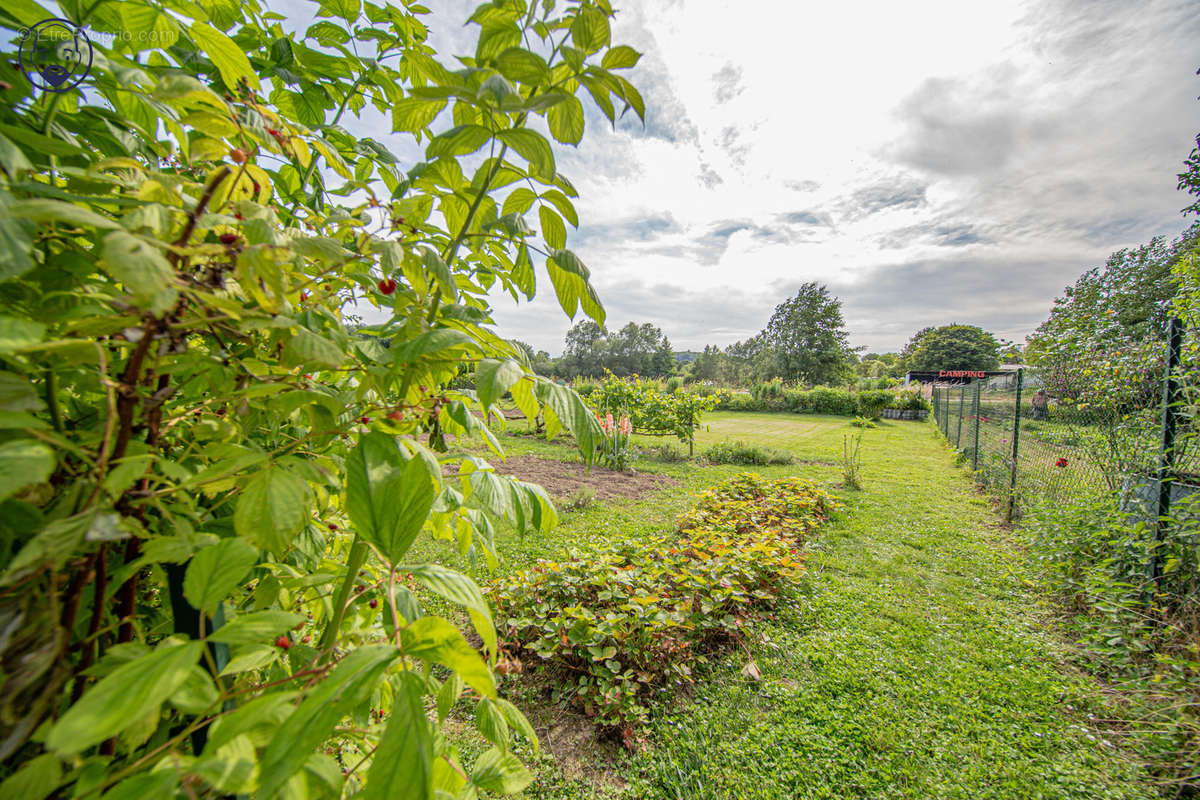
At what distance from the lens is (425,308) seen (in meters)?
0.81

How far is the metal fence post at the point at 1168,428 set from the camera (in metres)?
2.95

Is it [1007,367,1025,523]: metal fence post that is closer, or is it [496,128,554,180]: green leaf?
[496,128,554,180]: green leaf

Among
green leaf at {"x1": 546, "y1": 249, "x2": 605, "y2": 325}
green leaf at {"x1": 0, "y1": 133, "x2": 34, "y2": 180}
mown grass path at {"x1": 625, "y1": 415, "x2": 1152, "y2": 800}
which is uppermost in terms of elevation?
green leaf at {"x1": 0, "y1": 133, "x2": 34, "y2": 180}

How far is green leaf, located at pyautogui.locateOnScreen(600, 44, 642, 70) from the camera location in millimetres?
708

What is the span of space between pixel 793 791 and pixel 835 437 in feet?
50.3

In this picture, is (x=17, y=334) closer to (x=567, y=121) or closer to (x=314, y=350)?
(x=314, y=350)

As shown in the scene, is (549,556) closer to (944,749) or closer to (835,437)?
(944,749)

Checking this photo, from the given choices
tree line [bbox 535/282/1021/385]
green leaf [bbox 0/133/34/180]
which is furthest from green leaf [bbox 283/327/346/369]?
tree line [bbox 535/282/1021/385]

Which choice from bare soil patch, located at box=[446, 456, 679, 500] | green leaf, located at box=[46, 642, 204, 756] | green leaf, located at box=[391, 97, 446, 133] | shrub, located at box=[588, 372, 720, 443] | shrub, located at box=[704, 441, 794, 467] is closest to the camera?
green leaf, located at box=[46, 642, 204, 756]

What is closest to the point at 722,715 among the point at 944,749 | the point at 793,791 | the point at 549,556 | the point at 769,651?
the point at 793,791

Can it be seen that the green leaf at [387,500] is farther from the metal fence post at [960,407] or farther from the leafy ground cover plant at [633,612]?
the metal fence post at [960,407]

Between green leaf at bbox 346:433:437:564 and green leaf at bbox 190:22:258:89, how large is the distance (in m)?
0.81

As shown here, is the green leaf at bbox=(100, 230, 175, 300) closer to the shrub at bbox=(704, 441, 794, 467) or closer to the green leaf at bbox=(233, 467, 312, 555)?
the green leaf at bbox=(233, 467, 312, 555)

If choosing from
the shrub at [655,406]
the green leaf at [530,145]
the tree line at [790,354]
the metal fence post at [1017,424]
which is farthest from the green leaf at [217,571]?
the tree line at [790,354]
